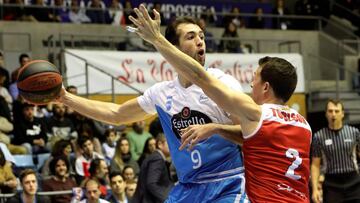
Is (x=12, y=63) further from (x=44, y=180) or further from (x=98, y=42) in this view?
(x=44, y=180)

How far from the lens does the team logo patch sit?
16.8 ft

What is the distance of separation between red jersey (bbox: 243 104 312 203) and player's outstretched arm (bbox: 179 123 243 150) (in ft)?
0.64

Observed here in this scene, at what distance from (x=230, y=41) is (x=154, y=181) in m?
9.42

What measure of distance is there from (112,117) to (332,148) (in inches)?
192

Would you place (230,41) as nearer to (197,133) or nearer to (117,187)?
(117,187)

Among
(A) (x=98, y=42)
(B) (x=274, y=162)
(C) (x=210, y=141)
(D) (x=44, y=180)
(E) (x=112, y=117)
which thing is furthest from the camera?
(A) (x=98, y=42)

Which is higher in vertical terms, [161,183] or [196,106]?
[196,106]

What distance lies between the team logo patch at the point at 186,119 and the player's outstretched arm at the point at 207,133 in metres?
0.31

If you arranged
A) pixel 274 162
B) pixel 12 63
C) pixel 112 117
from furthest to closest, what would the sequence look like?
pixel 12 63, pixel 112 117, pixel 274 162

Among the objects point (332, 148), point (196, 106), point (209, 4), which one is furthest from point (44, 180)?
point (209, 4)

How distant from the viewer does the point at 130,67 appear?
52.2 ft

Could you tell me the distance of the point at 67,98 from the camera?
584 cm

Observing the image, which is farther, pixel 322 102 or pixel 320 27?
pixel 320 27

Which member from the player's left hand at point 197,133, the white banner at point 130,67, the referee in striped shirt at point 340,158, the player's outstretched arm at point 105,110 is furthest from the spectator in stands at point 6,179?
the player's left hand at point 197,133
